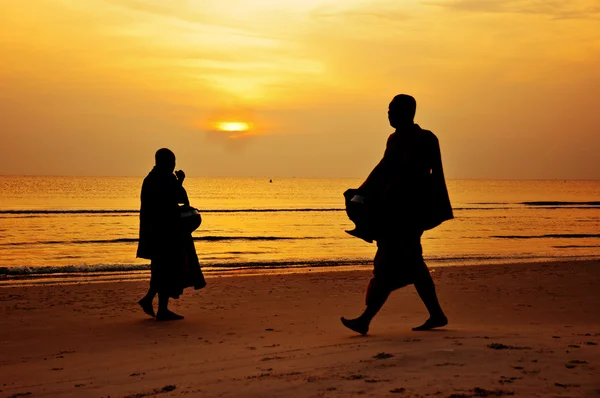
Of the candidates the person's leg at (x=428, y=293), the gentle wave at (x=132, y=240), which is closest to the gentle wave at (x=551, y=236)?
the gentle wave at (x=132, y=240)

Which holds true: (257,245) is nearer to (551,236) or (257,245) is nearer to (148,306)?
(551,236)

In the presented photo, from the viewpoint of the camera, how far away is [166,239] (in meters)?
9.13

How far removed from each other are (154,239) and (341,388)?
5032mm

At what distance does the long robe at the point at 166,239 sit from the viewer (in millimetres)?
9055

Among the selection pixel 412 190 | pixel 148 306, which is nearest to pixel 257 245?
pixel 148 306

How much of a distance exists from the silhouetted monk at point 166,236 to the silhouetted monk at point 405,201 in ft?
10.2

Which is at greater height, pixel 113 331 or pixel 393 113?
pixel 393 113

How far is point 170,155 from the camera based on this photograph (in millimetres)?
9148

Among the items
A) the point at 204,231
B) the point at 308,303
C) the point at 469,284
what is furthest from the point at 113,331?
the point at 204,231

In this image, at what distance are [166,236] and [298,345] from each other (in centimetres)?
305

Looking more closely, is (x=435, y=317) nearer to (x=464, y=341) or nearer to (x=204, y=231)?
(x=464, y=341)

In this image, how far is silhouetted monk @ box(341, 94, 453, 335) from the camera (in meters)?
6.73

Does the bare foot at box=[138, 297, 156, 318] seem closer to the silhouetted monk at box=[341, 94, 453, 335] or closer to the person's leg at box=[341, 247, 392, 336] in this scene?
the person's leg at box=[341, 247, 392, 336]

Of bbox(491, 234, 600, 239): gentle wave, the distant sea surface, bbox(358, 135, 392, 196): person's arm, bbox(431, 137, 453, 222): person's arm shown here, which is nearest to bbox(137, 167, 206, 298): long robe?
bbox(358, 135, 392, 196): person's arm
